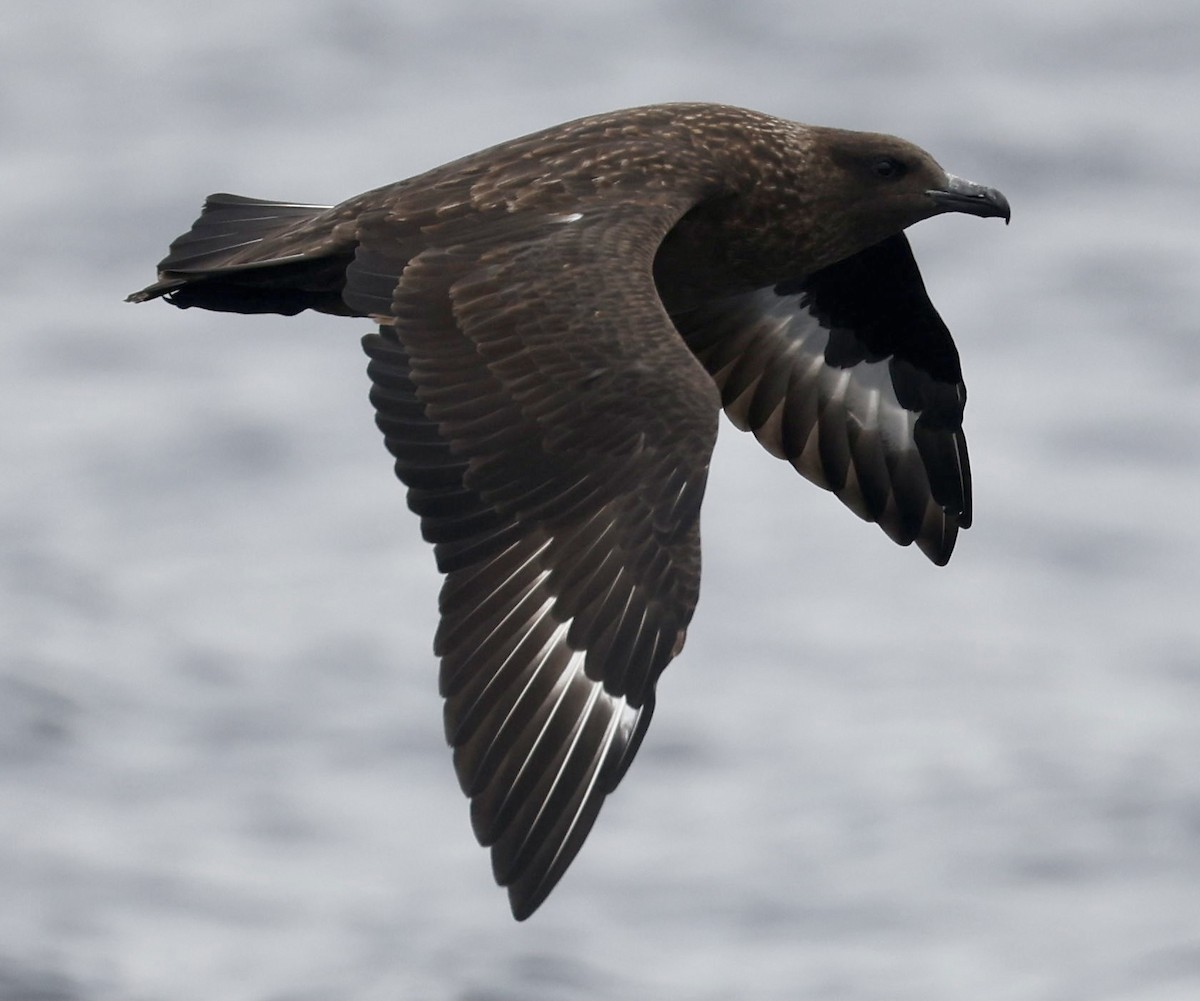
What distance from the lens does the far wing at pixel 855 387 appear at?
9508 mm

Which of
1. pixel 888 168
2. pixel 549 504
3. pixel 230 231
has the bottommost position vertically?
pixel 549 504

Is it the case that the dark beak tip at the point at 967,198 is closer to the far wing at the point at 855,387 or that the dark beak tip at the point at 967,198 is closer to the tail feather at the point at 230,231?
the far wing at the point at 855,387

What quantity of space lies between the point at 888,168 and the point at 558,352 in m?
1.98

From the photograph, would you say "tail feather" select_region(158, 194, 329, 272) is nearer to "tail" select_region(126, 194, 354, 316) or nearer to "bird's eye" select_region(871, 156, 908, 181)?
"tail" select_region(126, 194, 354, 316)

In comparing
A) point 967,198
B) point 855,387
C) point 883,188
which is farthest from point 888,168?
point 855,387

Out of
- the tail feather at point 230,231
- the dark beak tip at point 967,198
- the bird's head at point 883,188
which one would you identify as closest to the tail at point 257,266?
the tail feather at point 230,231

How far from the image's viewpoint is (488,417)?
702cm

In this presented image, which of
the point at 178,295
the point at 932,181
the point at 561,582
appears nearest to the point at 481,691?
the point at 561,582

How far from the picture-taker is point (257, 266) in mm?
7938

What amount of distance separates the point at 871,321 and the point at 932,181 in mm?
1182

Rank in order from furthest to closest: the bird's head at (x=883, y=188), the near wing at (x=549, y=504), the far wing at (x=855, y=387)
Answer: the far wing at (x=855, y=387) < the bird's head at (x=883, y=188) < the near wing at (x=549, y=504)

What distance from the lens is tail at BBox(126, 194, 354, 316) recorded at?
7.94 meters

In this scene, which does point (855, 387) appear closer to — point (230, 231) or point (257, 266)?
point (230, 231)

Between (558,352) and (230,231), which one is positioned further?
(230,231)
